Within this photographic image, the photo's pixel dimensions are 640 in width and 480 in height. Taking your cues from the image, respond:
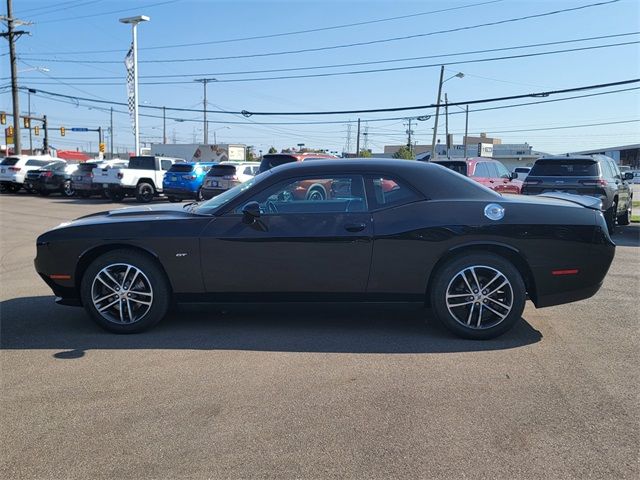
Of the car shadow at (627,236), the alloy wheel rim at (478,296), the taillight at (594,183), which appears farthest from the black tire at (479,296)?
the taillight at (594,183)

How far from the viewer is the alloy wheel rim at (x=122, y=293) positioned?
483cm

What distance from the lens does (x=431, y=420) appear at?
329 centimetres

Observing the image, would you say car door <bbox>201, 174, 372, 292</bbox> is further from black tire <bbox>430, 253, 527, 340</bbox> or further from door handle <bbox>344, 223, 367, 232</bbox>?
black tire <bbox>430, 253, 527, 340</bbox>

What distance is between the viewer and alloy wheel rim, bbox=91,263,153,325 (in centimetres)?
483

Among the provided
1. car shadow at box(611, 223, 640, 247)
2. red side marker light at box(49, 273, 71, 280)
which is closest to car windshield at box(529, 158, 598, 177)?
car shadow at box(611, 223, 640, 247)

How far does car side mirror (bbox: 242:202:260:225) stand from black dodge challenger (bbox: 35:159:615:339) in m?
0.01

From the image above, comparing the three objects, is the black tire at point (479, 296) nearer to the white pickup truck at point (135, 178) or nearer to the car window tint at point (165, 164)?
the white pickup truck at point (135, 178)

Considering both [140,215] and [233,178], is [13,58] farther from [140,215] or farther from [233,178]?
[140,215]

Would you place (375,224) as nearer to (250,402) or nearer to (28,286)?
(250,402)

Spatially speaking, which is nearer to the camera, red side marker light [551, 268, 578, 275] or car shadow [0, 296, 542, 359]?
car shadow [0, 296, 542, 359]

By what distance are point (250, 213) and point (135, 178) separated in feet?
59.2

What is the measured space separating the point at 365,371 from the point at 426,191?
174 cm

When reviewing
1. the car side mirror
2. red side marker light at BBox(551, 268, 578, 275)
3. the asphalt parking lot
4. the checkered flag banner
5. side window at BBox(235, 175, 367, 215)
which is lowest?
the asphalt parking lot

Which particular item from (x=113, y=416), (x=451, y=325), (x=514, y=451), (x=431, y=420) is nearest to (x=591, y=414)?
(x=514, y=451)
